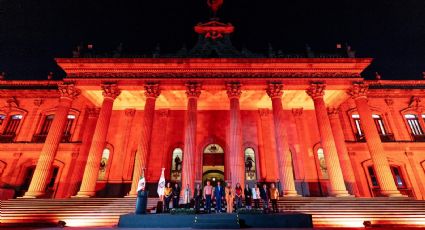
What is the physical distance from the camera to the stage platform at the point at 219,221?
9.51 metres

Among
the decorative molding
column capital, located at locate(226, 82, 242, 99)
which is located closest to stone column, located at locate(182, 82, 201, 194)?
column capital, located at locate(226, 82, 242, 99)

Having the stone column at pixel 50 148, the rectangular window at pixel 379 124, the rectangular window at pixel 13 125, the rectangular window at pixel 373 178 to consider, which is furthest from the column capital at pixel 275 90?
the rectangular window at pixel 13 125

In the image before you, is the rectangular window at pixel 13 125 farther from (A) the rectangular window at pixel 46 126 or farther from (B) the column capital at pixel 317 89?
(B) the column capital at pixel 317 89

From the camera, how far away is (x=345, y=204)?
13.3m

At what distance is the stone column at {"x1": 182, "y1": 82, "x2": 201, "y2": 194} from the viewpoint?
15289 millimetres

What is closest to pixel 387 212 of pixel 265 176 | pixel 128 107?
pixel 265 176

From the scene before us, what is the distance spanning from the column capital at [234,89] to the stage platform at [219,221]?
1012 cm

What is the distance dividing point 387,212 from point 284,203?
17.8 feet

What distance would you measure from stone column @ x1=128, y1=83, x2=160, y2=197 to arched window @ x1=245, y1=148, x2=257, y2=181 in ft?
31.4

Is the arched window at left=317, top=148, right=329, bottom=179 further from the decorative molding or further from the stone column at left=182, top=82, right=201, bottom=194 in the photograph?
the stone column at left=182, top=82, right=201, bottom=194

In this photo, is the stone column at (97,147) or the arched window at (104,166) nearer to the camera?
the stone column at (97,147)

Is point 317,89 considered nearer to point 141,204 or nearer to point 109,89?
point 141,204

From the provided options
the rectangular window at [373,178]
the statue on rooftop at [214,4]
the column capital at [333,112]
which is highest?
the statue on rooftop at [214,4]

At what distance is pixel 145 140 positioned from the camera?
16359mm
